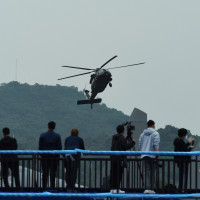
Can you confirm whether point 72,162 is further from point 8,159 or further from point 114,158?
point 8,159

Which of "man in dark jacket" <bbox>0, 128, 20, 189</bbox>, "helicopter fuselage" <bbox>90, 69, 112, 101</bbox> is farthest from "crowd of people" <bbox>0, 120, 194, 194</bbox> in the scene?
"helicopter fuselage" <bbox>90, 69, 112, 101</bbox>

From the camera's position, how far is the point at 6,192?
1792cm

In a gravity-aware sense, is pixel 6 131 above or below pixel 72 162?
above

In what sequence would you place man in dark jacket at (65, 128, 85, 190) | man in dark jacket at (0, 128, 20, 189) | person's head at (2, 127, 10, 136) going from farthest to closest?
person's head at (2, 127, 10, 136) → man in dark jacket at (0, 128, 20, 189) → man in dark jacket at (65, 128, 85, 190)

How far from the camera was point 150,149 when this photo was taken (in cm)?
1823

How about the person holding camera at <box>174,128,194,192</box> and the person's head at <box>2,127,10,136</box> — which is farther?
the person's head at <box>2,127,10,136</box>

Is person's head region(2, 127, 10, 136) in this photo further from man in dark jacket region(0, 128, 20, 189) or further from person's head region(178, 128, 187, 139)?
person's head region(178, 128, 187, 139)

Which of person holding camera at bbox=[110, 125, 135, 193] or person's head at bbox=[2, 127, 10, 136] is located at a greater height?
person's head at bbox=[2, 127, 10, 136]

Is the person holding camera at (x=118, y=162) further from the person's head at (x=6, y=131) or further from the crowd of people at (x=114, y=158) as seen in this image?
the person's head at (x=6, y=131)

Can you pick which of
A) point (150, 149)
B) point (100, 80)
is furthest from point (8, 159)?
point (100, 80)

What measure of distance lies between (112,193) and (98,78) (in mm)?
56355

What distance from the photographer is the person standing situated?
1785 cm

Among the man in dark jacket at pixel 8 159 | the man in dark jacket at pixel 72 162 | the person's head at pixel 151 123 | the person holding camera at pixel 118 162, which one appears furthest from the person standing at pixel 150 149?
the man in dark jacket at pixel 8 159


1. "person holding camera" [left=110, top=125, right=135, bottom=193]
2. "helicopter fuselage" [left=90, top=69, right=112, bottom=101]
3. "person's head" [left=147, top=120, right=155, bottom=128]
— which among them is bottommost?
"person holding camera" [left=110, top=125, right=135, bottom=193]
